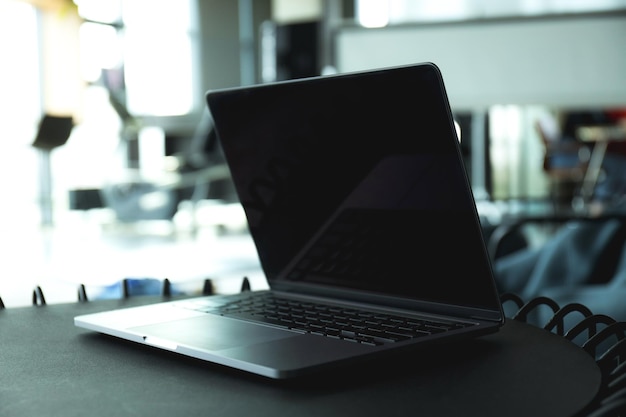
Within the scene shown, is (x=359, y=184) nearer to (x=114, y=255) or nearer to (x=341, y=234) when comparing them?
(x=341, y=234)

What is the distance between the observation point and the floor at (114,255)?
12.8 ft

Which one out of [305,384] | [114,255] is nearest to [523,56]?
[305,384]

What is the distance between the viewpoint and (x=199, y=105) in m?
9.38

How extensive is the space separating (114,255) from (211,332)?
468cm

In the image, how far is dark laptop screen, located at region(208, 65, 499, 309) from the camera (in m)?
0.64

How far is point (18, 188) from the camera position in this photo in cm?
729

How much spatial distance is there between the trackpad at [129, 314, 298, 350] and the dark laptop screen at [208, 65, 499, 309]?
0.14 metres

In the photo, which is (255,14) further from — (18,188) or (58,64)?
(18,188)

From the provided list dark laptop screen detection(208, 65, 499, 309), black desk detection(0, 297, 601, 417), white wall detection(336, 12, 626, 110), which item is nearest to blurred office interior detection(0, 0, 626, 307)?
white wall detection(336, 12, 626, 110)

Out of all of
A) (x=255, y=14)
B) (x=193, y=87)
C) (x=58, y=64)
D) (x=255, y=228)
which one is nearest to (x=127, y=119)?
(x=58, y=64)

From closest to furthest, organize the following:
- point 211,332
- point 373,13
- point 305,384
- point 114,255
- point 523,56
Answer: point 305,384, point 211,332, point 523,56, point 373,13, point 114,255

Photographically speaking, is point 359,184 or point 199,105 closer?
point 359,184

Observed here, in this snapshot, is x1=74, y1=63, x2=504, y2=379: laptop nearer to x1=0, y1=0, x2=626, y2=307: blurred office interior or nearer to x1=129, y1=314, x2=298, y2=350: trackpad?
x1=129, y1=314, x2=298, y2=350: trackpad

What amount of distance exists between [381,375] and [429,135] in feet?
0.68
